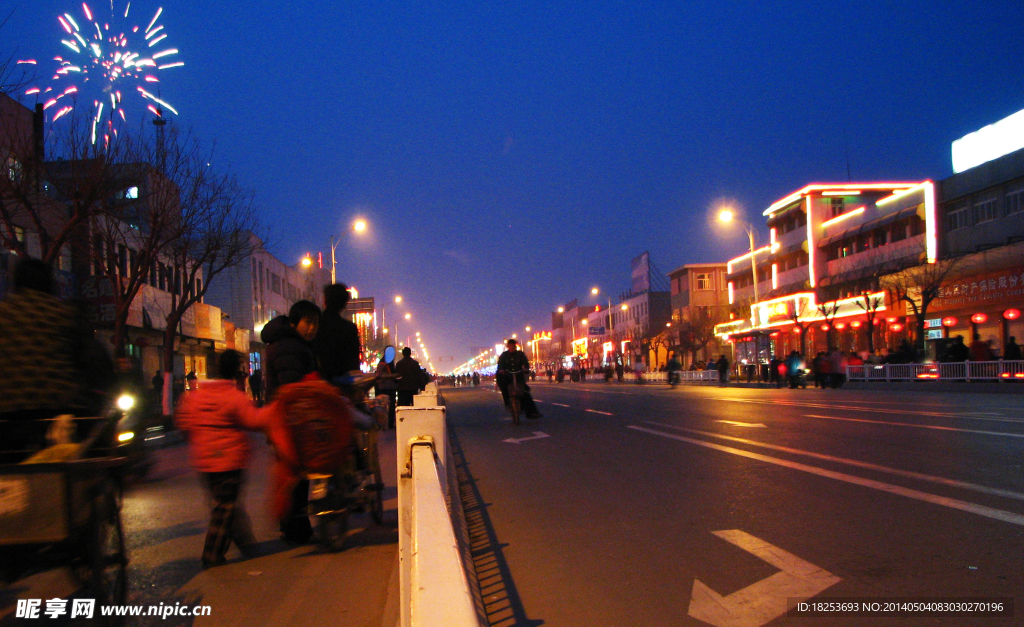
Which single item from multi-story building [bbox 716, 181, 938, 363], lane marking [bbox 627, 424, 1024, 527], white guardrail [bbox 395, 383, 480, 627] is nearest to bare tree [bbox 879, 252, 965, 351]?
multi-story building [bbox 716, 181, 938, 363]

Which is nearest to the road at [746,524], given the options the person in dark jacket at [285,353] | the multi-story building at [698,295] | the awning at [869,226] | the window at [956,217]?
the person in dark jacket at [285,353]

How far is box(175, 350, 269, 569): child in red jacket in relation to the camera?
222 inches

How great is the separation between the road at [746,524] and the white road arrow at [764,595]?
0.04ft

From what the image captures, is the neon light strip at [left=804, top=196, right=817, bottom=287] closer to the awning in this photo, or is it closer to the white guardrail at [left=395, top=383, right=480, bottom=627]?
the awning

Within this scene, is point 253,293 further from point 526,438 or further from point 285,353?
point 285,353

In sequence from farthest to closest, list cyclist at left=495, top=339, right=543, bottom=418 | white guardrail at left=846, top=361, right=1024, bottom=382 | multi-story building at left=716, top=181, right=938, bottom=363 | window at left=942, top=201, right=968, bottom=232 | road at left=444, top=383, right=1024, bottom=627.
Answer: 1. multi-story building at left=716, top=181, right=938, bottom=363
2. window at left=942, top=201, right=968, bottom=232
3. white guardrail at left=846, top=361, right=1024, bottom=382
4. cyclist at left=495, top=339, right=543, bottom=418
5. road at left=444, top=383, right=1024, bottom=627

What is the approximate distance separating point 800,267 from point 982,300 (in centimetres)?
2386

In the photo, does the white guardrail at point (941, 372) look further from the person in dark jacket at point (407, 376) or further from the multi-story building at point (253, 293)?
the multi-story building at point (253, 293)

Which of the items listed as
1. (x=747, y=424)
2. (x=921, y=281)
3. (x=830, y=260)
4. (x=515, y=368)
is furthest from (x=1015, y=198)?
(x=515, y=368)

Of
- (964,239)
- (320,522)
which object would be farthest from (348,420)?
(964,239)

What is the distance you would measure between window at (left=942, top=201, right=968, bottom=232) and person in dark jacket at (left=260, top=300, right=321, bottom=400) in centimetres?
4132

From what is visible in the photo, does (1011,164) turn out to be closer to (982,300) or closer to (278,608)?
(982,300)

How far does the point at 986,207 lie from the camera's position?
38.0m

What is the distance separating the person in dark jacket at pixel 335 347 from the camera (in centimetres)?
679
